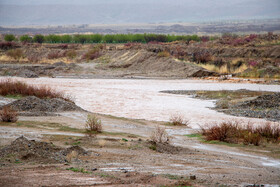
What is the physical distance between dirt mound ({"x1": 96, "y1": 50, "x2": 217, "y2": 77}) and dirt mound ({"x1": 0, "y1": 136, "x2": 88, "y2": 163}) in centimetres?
3814

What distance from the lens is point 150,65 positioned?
5750cm

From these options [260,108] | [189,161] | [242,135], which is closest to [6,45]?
[260,108]

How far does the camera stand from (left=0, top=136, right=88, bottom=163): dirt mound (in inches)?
480

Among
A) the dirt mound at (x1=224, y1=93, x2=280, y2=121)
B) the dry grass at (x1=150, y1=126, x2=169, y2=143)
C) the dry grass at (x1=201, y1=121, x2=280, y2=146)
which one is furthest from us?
the dirt mound at (x1=224, y1=93, x2=280, y2=121)

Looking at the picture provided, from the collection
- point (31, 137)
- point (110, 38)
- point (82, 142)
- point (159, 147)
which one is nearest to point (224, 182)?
point (159, 147)

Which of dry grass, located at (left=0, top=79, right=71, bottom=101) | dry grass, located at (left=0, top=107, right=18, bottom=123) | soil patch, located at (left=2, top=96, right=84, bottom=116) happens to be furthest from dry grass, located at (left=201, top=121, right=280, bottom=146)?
dry grass, located at (left=0, top=79, right=71, bottom=101)

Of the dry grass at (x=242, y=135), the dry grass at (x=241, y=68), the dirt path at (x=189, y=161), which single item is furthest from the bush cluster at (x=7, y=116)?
the dry grass at (x=241, y=68)

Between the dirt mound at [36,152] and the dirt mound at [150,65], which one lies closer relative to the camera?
the dirt mound at [36,152]

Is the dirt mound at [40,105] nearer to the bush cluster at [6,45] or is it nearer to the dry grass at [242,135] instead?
the dry grass at [242,135]

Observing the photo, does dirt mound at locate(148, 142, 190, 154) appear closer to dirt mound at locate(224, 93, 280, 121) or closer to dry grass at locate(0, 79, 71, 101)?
dirt mound at locate(224, 93, 280, 121)

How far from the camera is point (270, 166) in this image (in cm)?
1324

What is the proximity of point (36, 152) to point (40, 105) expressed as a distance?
33.6ft

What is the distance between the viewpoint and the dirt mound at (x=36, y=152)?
1219cm

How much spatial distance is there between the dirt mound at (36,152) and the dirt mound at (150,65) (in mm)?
38139
